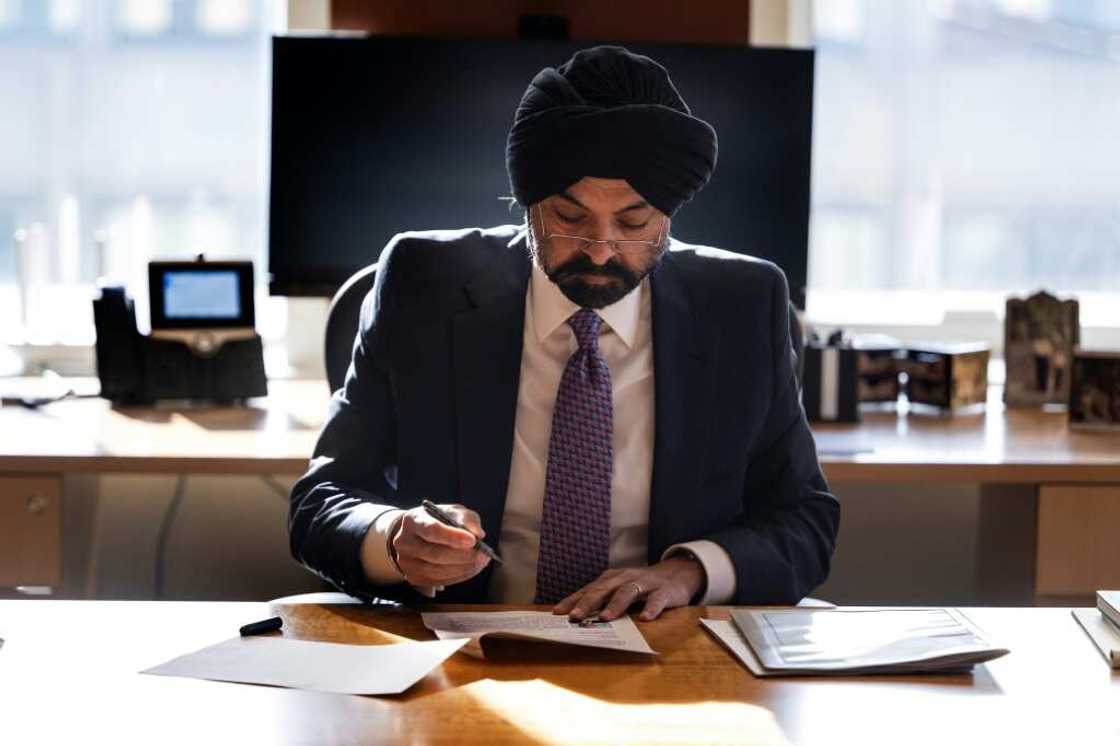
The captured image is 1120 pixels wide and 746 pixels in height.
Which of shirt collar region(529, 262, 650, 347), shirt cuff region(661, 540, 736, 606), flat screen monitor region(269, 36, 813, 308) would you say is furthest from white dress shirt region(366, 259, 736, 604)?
flat screen monitor region(269, 36, 813, 308)

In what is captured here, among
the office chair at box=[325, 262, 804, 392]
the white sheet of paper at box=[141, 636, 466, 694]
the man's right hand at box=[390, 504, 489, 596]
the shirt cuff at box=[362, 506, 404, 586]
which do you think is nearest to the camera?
the white sheet of paper at box=[141, 636, 466, 694]

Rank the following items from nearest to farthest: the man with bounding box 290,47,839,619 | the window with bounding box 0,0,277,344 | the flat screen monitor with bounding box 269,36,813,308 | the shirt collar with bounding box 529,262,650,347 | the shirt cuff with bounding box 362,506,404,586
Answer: the shirt cuff with bounding box 362,506,404,586
the man with bounding box 290,47,839,619
the shirt collar with bounding box 529,262,650,347
the flat screen monitor with bounding box 269,36,813,308
the window with bounding box 0,0,277,344

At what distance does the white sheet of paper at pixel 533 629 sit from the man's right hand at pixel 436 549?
0.14 ft

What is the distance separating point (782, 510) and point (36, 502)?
3.96 feet

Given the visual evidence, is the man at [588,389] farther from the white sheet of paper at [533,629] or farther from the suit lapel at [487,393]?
the white sheet of paper at [533,629]

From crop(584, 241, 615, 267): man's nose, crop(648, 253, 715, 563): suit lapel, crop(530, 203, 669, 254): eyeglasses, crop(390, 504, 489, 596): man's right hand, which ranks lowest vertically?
crop(390, 504, 489, 596): man's right hand

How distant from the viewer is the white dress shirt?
5.88 feet

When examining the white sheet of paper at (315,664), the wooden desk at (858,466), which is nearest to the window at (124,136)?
the wooden desk at (858,466)

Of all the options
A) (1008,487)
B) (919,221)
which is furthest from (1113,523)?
(919,221)

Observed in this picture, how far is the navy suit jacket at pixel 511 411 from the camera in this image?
177 centimetres

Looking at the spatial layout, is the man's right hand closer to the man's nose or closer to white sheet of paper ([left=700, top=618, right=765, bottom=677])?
white sheet of paper ([left=700, top=618, right=765, bottom=677])

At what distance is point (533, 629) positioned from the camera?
4.75 ft

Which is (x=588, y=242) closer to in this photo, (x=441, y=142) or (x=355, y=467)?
(x=355, y=467)

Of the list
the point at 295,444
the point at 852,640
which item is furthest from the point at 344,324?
the point at 852,640
